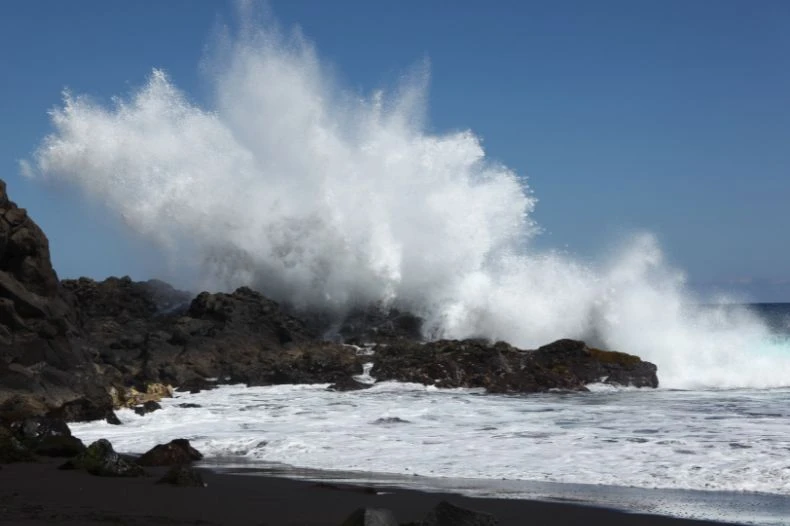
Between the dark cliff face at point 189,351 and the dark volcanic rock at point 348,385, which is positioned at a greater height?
the dark cliff face at point 189,351

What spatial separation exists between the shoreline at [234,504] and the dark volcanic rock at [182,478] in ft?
0.31

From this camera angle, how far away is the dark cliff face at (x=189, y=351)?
14422mm

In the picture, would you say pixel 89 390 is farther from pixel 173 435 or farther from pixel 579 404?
pixel 579 404

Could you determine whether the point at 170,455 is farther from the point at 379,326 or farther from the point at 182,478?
the point at 379,326

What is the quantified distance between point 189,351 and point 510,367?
21.0 ft

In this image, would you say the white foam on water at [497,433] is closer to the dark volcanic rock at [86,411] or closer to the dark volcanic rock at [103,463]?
the dark volcanic rock at [86,411]

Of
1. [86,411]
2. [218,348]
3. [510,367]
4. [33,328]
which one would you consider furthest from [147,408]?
[510,367]

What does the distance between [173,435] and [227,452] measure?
156cm

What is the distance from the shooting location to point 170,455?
1003cm

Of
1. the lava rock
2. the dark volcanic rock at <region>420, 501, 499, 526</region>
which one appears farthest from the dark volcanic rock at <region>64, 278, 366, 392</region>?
the dark volcanic rock at <region>420, 501, 499, 526</region>

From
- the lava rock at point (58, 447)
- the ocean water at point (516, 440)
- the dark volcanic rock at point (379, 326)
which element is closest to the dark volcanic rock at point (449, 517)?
the ocean water at point (516, 440)

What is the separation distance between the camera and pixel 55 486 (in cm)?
816

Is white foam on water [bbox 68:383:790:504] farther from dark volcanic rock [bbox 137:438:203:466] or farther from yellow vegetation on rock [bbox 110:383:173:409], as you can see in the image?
dark volcanic rock [bbox 137:438:203:466]

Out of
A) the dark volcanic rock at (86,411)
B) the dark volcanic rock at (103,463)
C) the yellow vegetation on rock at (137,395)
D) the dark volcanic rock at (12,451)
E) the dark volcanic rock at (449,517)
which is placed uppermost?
the yellow vegetation on rock at (137,395)
